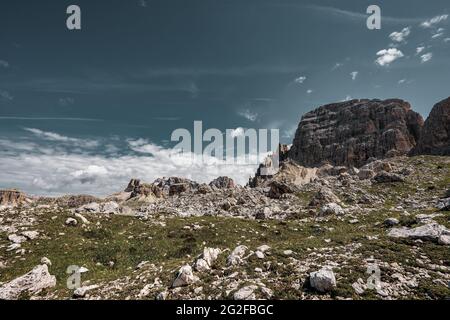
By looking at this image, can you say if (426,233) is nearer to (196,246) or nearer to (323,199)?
(196,246)

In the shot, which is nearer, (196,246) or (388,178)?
(196,246)

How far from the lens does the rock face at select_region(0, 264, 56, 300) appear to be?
38.9 ft

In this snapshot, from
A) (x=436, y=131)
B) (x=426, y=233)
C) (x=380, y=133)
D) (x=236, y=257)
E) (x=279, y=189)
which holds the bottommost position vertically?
(x=236, y=257)

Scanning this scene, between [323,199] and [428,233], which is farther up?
[428,233]

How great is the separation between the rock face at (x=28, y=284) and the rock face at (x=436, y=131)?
414 feet

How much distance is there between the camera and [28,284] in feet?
40.5

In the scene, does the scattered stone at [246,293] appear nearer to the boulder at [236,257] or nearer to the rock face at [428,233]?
the boulder at [236,257]

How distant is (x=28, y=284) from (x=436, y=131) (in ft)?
457

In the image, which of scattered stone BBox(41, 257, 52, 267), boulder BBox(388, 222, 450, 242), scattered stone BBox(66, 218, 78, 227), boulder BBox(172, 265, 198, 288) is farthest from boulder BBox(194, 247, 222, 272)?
scattered stone BBox(66, 218, 78, 227)

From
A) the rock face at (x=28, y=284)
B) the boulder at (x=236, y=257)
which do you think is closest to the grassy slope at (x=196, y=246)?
the boulder at (x=236, y=257)

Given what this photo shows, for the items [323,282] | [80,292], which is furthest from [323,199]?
[80,292]
